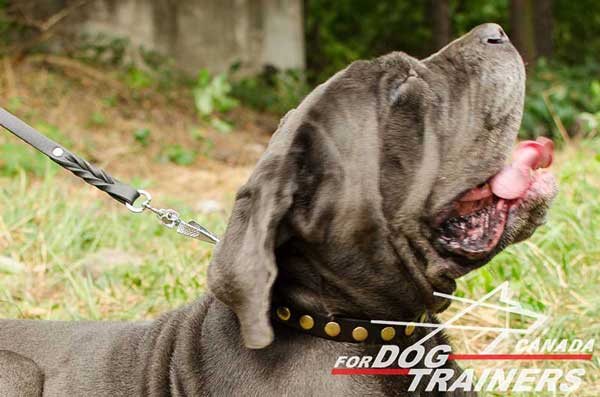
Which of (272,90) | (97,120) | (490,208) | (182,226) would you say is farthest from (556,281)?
(272,90)

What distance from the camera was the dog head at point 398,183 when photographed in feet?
9.30

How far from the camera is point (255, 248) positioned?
2602 mm

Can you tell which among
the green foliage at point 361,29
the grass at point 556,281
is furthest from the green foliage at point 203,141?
the green foliage at point 361,29

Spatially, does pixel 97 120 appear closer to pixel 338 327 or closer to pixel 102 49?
pixel 102 49

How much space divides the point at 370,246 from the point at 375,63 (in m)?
0.65

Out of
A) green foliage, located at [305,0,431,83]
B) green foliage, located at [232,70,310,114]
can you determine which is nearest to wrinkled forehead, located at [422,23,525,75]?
green foliage, located at [232,70,310,114]

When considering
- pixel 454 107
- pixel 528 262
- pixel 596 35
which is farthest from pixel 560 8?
pixel 454 107

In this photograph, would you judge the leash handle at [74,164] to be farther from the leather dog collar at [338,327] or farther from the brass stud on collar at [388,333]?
the brass stud on collar at [388,333]

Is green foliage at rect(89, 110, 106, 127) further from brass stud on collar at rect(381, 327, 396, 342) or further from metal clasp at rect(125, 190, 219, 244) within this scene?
brass stud on collar at rect(381, 327, 396, 342)

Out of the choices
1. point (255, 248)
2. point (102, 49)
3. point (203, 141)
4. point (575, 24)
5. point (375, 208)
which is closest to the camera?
point (255, 248)

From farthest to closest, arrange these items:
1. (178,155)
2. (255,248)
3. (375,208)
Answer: (178,155) < (375,208) < (255,248)

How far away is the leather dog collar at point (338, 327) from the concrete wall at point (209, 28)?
10393 millimetres

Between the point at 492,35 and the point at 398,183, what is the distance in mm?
658

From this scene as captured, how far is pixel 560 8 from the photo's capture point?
18.4 m
